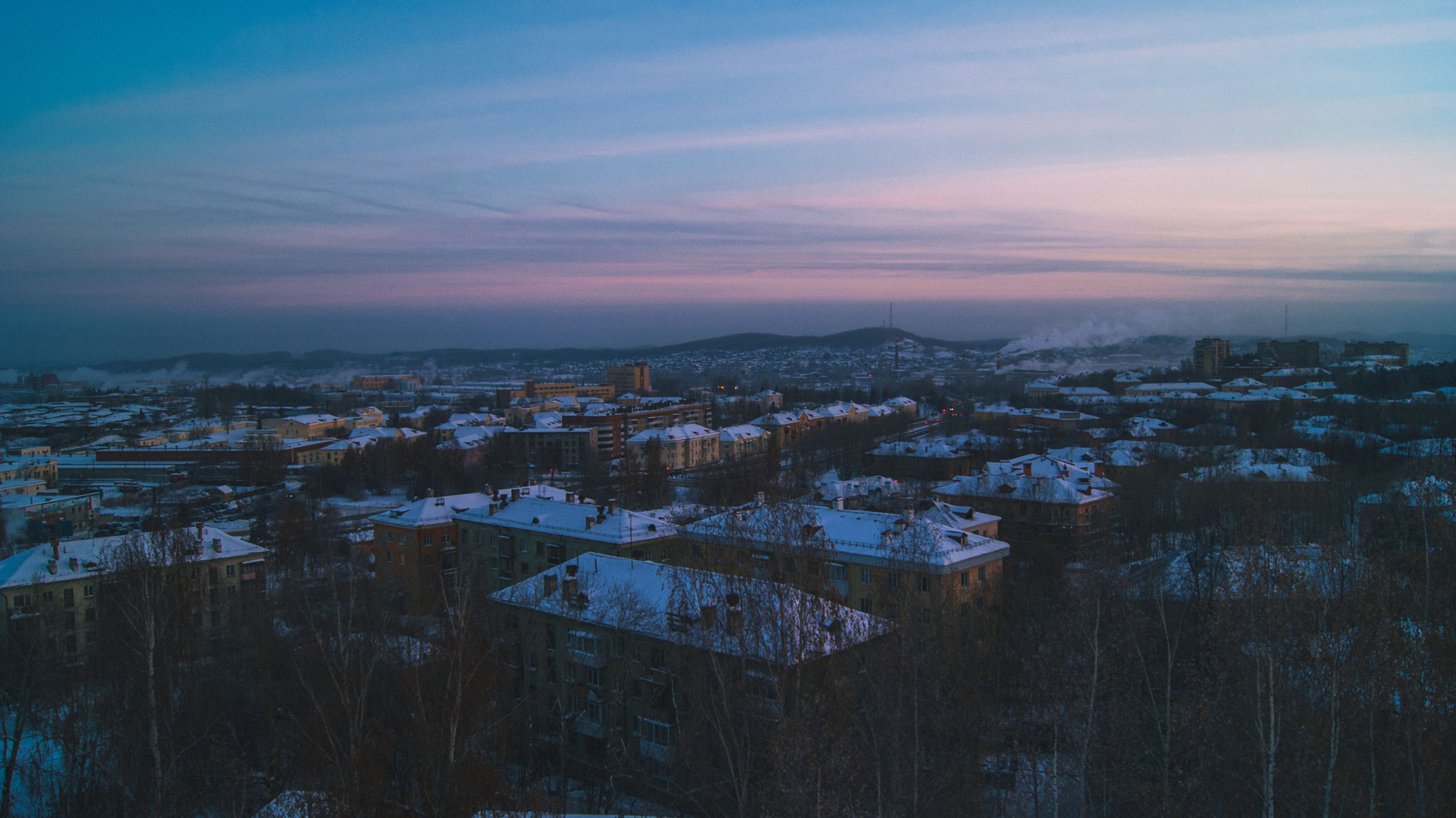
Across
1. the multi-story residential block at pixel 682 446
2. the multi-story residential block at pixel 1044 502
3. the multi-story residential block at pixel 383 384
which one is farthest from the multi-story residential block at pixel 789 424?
the multi-story residential block at pixel 383 384

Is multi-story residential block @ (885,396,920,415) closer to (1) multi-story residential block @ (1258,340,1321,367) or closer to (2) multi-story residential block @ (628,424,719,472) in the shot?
(2) multi-story residential block @ (628,424,719,472)

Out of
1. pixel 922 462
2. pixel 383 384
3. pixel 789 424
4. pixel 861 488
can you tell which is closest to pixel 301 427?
pixel 789 424

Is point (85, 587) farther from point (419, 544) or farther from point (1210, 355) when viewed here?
point (1210, 355)

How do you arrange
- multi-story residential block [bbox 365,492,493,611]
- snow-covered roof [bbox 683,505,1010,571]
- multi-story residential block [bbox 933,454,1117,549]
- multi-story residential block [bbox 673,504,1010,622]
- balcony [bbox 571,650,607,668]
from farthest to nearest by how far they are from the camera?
multi-story residential block [bbox 933,454,1117,549] < multi-story residential block [bbox 365,492,493,611] < snow-covered roof [bbox 683,505,1010,571] < multi-story residential block [bbox 673,504,1010,622] < balcony [bbox 571,650,607,668]

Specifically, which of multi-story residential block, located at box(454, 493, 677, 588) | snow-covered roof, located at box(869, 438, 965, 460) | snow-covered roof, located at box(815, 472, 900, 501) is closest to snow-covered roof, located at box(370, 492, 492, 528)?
multi-story residential block, located at box(454, 493, 677, 588)

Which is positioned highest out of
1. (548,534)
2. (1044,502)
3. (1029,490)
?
(548,534)

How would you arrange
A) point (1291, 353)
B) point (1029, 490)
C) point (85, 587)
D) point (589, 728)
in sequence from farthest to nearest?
point (1291, 353), point (1029, 490), point (85, 587), point (589, 728)

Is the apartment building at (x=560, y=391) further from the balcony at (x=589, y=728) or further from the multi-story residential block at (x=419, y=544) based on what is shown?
the balcony at (x=589, y=728)
